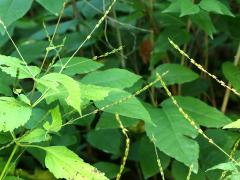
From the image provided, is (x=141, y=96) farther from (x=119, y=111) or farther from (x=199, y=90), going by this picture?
(x=119, y=111)

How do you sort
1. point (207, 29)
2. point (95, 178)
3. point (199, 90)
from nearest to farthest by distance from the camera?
point (95, 178), point (207, 29), point (199, 90)

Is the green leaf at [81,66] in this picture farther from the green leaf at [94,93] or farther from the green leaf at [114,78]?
the green leaf at [94,93]

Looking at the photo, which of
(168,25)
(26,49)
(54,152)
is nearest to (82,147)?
(26,49)

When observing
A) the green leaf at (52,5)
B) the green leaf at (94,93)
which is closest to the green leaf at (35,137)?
the green leaf at (94,93)

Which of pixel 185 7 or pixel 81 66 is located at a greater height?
pixel 185 7

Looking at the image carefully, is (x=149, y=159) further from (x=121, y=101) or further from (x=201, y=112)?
(x=121, y=101)

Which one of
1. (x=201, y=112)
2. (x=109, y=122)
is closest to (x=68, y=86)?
(x=109, y=122)

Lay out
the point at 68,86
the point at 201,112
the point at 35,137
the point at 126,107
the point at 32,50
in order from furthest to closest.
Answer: the point at 32,50
the point at 201,112
the point at 126,107
the point at 35,137
the point at 68,86

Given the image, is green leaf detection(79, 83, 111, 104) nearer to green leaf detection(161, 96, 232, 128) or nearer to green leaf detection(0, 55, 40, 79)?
green leaf detection(0, 55, 40, 79)
